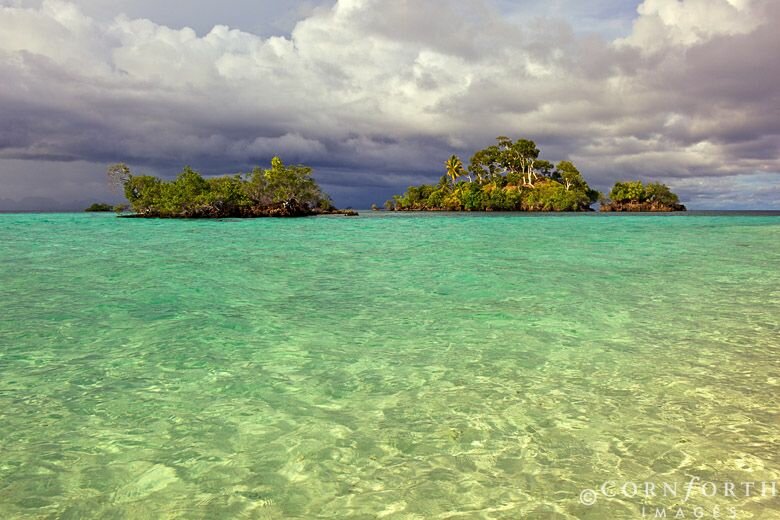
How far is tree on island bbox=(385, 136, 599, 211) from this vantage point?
131125mm

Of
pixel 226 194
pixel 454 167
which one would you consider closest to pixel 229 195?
pixel 226 194

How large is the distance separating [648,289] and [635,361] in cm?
711

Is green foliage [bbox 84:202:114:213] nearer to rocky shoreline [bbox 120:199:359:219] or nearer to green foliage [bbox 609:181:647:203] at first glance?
rocky shoreline [bbox 120:199:359:219]

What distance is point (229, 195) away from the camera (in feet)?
285

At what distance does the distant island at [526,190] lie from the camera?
432ft

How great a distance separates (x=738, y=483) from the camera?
12.5 ft

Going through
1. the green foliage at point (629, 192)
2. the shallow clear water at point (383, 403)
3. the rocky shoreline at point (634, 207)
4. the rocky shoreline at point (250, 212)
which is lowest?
the shallow clear water at point (383, 403)

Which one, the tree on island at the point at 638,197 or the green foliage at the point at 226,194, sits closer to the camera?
the green foliage at the point at 226,194

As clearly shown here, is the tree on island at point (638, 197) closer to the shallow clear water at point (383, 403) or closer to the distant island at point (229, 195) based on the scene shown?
the distant island at point (229, 195)

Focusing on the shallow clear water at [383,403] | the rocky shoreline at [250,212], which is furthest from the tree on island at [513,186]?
the shallow clear water at [383,403]

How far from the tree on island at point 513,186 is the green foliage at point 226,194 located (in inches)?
1919

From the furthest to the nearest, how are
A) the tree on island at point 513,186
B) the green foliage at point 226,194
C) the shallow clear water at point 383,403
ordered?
1. the tree on island at point 513,186
2. the green foliage at point 226,194
3. the shallow clear water at point 383,403

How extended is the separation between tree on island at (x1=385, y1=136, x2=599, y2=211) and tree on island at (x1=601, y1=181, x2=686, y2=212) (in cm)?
537

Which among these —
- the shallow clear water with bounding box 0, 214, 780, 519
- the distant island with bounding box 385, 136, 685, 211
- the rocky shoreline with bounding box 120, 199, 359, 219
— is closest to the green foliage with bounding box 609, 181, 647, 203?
the distant island with bounding box 385, 136, 685, 211
